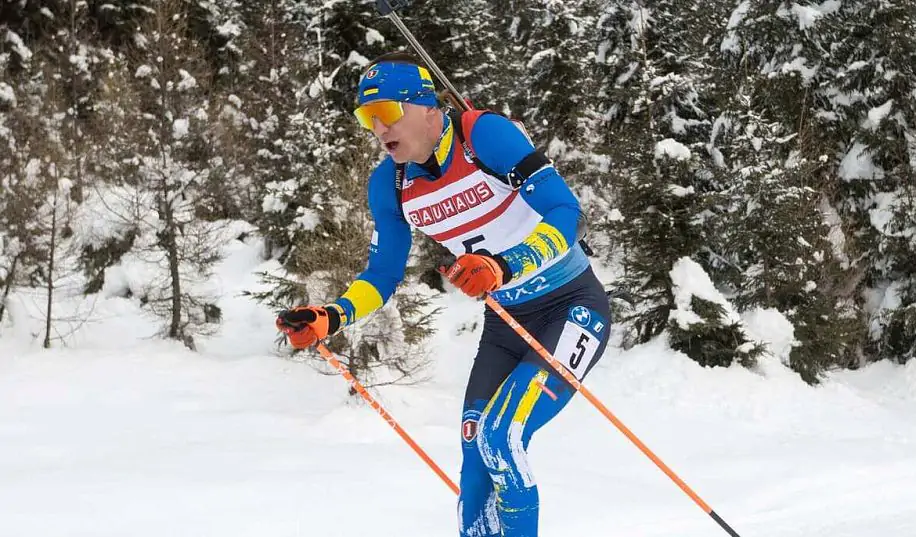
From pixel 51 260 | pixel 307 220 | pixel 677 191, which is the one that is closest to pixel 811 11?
pixel 677 191

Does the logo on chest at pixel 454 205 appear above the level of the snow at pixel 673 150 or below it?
below

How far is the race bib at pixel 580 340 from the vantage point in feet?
10.1

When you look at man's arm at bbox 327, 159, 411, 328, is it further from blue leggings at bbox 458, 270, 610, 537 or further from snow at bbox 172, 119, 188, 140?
snow at bbox 172, 119, 188, 140

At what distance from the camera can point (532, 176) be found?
2982 millimetres

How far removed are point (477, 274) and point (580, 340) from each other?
0.71m

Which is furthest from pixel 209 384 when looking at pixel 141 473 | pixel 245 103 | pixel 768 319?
pixel 245 103

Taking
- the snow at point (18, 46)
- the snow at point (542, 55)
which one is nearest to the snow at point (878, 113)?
the snow at point (542, 55)

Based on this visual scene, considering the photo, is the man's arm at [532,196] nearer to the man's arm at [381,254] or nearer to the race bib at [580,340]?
the race bib at [580,340]

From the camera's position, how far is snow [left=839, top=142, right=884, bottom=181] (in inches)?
608

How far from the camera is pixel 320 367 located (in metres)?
13.4

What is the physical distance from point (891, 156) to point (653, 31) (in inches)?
211

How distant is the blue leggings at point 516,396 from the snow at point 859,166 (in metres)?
14.4

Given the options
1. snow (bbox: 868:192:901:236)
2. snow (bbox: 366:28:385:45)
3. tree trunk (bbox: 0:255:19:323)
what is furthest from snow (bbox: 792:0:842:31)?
tree trunk (bbox: 0:255:19:323)

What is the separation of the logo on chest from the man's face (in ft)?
0.67
